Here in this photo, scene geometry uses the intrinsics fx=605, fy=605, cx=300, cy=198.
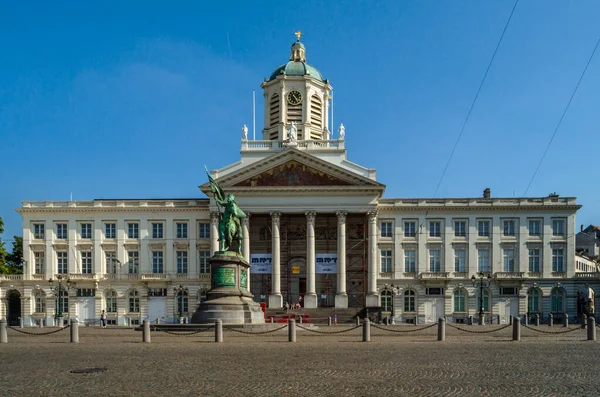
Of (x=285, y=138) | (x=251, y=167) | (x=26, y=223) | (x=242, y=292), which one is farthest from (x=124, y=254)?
(x=242, y=292)

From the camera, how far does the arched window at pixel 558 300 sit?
205 ft

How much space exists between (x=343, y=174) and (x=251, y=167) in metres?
9.29

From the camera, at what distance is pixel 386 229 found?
6462cm

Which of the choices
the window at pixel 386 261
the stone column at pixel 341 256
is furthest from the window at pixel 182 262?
the window at pixel 386 261

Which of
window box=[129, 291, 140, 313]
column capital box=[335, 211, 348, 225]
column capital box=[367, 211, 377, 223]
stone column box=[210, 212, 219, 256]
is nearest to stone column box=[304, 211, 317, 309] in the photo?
column capital box=[335, 211, 348, 225]

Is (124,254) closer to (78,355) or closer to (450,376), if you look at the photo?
(78,355)

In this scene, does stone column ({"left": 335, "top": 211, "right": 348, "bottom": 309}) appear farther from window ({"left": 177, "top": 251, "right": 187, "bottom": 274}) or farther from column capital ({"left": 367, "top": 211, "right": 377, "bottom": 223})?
window ({"left": 177, "top": 251, "right": 187, "bottom": 274})

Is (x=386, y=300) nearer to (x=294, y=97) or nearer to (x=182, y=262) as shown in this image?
(x=182, y=262)

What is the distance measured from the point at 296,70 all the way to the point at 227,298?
4515 cm

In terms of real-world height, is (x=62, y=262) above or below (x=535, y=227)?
below

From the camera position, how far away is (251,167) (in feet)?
200

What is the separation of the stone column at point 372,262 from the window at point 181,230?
19818 millimetres

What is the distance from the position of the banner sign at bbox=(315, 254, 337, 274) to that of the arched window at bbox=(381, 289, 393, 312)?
258 inches

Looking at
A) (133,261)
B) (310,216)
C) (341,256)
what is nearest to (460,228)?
(341,256)
